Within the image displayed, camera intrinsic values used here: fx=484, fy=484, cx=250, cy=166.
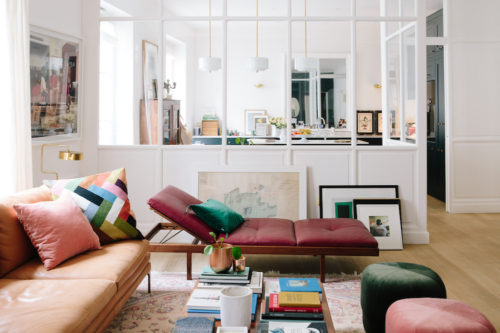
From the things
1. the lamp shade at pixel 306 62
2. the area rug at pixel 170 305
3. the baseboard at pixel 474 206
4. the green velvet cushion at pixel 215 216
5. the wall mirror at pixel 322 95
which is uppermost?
the lamp shade at pixel 306 62

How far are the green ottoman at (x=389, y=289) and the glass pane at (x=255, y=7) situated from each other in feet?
20.8

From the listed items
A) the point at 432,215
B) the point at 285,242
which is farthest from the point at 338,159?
the point at 432,215

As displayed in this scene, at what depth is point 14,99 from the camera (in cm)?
348

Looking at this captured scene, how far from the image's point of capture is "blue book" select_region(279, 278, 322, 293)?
257cm

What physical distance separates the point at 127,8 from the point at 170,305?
4453 millimetres

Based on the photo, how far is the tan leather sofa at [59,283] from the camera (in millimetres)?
2045

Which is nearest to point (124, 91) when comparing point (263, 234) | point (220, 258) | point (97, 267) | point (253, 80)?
point (263, 234)

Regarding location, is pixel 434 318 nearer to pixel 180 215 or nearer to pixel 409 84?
pixel 180 215

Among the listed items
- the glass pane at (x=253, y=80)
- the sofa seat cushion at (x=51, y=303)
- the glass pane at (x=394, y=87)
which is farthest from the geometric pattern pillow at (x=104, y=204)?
the glass pane at (x=253, y=80)

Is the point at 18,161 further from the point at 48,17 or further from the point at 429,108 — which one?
the point at 429,108

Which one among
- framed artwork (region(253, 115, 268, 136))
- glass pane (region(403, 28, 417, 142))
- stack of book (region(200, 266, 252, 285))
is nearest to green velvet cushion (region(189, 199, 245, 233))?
stack of book (region(200, 266, 252, 285))

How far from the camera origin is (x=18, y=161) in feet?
11.6

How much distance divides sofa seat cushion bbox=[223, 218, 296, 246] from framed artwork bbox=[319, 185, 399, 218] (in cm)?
94

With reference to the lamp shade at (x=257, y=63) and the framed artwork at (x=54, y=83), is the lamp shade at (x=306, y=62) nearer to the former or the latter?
the lamp shade at (x=257, y=63)
